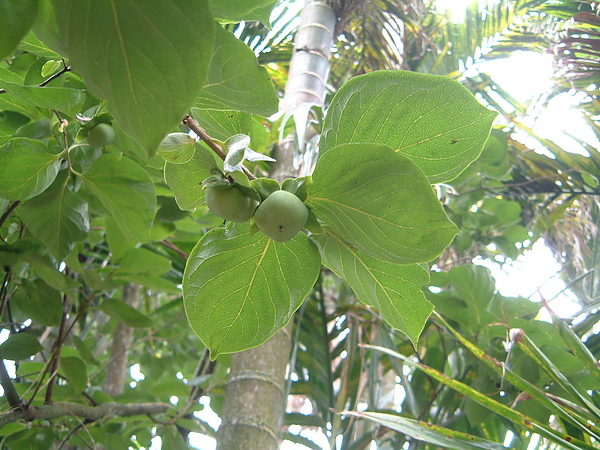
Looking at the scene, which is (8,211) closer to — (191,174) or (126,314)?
(126,314)

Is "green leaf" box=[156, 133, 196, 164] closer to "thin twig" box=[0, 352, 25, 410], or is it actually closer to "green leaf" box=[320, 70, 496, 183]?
"green leaf" box=[320, 70, 496, 183]

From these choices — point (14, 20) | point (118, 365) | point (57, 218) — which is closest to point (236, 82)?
point (14, 20)

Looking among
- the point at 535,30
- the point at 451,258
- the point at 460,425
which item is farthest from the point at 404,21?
the point at 460,425

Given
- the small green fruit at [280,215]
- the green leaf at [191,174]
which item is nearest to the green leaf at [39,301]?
the green leaf at [191,174]

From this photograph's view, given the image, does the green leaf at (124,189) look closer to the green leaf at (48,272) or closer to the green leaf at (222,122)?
the green leaf at (48,272)

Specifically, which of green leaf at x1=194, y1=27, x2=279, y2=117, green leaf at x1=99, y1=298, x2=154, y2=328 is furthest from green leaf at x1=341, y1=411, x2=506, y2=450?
green leaf at x1=194, y1=27, x2=279, y2=117

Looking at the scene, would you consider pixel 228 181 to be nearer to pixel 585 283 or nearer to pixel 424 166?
pixel 424 166
